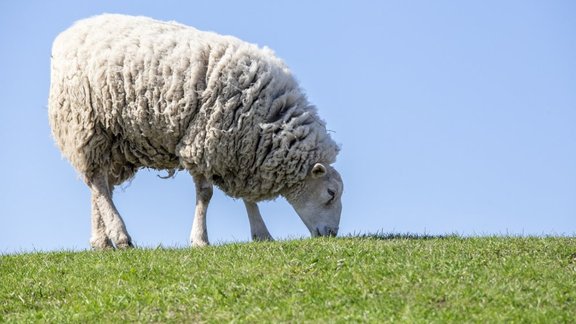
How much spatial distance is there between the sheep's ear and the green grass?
1576mm

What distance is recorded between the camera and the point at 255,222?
48.3 ft

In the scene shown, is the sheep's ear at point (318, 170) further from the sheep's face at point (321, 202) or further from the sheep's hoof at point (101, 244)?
the sheep's hoof at point (101, 244)

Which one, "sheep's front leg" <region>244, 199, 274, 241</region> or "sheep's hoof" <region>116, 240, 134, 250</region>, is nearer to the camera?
"sheep's hoof" <region>116, 240, 134, 250</region>

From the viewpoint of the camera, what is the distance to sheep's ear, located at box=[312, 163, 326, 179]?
13.7 meters

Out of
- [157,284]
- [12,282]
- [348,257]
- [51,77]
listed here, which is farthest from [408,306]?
[51,77]

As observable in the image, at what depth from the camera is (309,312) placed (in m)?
9.01

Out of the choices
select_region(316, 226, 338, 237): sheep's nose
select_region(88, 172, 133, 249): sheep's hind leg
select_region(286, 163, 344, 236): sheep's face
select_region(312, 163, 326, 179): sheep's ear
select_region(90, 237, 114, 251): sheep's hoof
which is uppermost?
select_region(312, 163, 326, 179): sheep's ear

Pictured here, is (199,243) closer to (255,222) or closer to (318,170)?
(255,222)

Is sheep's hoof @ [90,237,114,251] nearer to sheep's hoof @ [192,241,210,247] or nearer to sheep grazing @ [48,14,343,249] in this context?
sheep grazing @ [48,14,343,249]

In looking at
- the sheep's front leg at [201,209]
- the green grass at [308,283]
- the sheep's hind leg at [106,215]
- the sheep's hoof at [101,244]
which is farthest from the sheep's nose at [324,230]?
the sheep's hoof at [101,244]

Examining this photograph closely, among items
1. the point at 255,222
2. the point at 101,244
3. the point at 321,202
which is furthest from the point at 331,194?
the point at 101,244

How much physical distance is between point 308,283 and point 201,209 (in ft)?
13.9

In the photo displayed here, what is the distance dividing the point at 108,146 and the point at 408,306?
6141 mm

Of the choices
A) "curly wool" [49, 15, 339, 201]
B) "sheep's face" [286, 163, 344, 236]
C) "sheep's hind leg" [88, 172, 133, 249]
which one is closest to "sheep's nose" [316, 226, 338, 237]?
"sheep's face" [286, 163, 344, 236]
